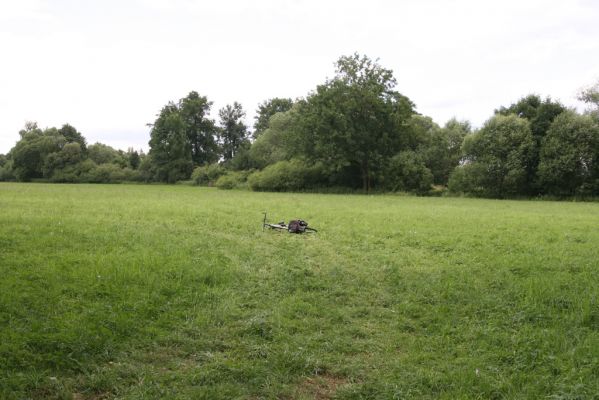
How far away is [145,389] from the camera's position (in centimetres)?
517

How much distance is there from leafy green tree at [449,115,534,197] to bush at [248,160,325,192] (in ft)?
50.9

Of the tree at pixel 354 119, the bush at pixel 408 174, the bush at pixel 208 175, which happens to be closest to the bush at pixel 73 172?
the bush at pixel 208 175

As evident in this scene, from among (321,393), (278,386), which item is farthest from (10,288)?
(321,393)

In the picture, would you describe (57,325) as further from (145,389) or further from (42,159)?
(42,159)

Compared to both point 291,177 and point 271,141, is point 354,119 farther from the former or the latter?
point 271,141

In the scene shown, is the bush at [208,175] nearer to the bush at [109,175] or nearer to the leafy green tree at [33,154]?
the bush at [109,175]

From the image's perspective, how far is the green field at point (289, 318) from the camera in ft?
18.0

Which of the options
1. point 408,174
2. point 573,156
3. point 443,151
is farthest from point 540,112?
point 408,174

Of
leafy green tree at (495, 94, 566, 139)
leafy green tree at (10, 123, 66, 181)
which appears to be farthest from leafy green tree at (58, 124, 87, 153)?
leafy green tree at (495, 94, 566, 139)

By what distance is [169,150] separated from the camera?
7919cm

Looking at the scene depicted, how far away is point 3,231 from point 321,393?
1130 cm

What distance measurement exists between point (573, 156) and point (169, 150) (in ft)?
205

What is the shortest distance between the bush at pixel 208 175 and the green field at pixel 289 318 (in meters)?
55.5

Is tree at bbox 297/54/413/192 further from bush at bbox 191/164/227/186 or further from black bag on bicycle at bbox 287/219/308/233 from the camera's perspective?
black bag on bicycle at bbox 287/219/308/233
